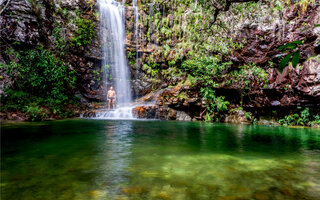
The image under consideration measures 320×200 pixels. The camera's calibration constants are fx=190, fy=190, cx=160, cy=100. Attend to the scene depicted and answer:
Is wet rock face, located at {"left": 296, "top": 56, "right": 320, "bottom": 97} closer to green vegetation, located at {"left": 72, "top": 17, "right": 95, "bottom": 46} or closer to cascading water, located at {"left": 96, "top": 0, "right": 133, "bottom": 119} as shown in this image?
cascading water, located at {"left": 96, "top": 0, "right": 133, "bottom": 119}

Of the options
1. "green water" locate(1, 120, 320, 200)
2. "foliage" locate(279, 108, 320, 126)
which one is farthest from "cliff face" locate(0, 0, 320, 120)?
"green water" locate(1, 120, 320, 200)

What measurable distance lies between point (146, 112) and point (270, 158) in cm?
894

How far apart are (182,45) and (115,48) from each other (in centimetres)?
975

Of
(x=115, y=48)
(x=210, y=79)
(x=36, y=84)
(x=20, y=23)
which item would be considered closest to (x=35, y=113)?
(x=36, y=84)

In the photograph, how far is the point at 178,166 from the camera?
2.74m

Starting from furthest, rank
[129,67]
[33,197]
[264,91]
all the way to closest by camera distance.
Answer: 1. [129,67]
2. [264,91]
3. [33,197]

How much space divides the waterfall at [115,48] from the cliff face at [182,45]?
0.51m

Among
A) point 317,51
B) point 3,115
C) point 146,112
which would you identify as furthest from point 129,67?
point 317,51

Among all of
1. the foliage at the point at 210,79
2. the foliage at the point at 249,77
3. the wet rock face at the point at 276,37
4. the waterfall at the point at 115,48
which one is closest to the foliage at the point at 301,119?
the foliage at the point at 249,77

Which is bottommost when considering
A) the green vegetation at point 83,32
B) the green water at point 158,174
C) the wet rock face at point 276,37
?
the green water at point 158,174

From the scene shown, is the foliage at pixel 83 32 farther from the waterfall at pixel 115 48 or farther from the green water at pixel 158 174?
the green water at pixel 158 174

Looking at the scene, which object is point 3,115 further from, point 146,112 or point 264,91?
point 264,91

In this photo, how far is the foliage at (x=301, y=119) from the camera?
8812 millimetres

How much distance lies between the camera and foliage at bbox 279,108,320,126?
881cm
